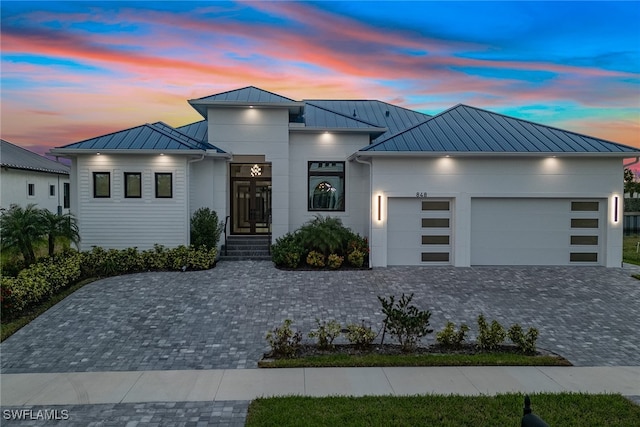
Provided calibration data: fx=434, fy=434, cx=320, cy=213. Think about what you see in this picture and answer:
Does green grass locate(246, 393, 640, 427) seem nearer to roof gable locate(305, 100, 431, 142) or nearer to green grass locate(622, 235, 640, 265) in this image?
green grass locate(622, 235, 640, 265)

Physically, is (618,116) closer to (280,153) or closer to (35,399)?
(280,153)

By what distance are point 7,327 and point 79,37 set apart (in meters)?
8.87

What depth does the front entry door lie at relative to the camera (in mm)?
18234

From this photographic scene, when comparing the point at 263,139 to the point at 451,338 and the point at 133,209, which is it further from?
the point at 451,338

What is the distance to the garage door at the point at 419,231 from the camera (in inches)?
599

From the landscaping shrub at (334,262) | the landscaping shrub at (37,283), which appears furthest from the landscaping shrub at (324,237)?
the landscaping shrub at (37,283)

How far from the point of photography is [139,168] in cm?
1508

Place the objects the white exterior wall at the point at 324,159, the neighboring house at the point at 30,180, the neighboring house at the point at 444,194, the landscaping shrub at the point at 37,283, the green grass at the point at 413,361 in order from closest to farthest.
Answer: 1. the green grass at the point at 413,361
2. the landscaping shrub at the point at 37,283
3. the neighboring house at the point at 444,194
4. the white exterior wall at the point at 324,159
5. the neighboring house at the point at 30,180

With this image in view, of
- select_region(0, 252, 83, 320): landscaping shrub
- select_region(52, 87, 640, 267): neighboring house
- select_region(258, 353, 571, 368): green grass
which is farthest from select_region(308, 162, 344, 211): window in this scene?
select_region(258, 353, 571, 368): green grass

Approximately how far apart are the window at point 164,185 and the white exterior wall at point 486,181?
7.12 metres

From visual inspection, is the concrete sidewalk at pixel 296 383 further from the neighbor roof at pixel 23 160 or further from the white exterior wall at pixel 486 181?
the neighbor roof at pixel 23 160

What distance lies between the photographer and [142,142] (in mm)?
15148

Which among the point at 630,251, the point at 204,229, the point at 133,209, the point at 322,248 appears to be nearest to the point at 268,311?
the point at 322,248

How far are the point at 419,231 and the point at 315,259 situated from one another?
385 centimetres
